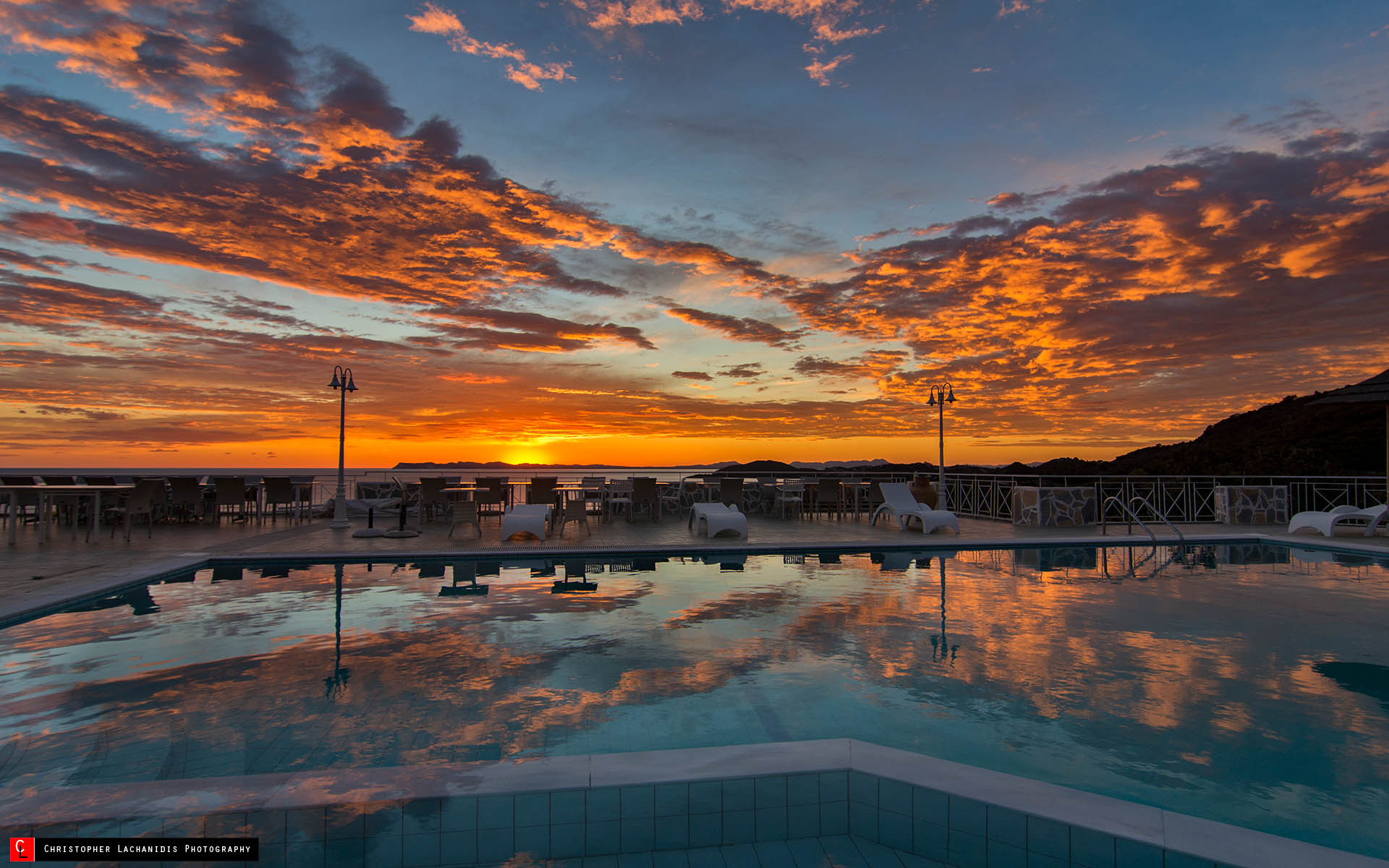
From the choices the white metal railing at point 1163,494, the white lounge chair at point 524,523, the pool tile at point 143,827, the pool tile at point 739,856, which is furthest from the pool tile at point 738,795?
the white metal railing at point 1163,494

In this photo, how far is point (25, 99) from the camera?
10.0m

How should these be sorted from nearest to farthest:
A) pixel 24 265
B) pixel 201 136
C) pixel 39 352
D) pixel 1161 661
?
pixel 1161 661
pixel 201 136
pixel 24 265
pixel 39 352

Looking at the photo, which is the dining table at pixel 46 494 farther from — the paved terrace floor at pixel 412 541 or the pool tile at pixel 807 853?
the pool tile at pixel 807 853

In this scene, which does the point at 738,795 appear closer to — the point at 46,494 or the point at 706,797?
the point at 706,797

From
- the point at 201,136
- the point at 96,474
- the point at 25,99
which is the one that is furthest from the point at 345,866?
the point at 96,474

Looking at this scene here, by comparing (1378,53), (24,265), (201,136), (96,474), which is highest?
(1378,53)

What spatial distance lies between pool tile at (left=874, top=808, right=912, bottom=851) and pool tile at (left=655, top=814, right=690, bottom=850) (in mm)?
784

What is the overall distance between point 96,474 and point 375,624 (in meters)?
14.7

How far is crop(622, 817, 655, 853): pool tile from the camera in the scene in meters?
2.50

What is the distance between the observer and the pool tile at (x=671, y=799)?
255 cm

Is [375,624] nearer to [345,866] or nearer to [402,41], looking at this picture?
[345,866]

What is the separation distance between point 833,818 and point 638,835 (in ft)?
2.68

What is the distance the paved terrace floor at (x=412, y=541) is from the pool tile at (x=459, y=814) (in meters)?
6.30

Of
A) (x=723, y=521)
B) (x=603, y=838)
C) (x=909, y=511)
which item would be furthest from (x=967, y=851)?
(x=909, y=511)
